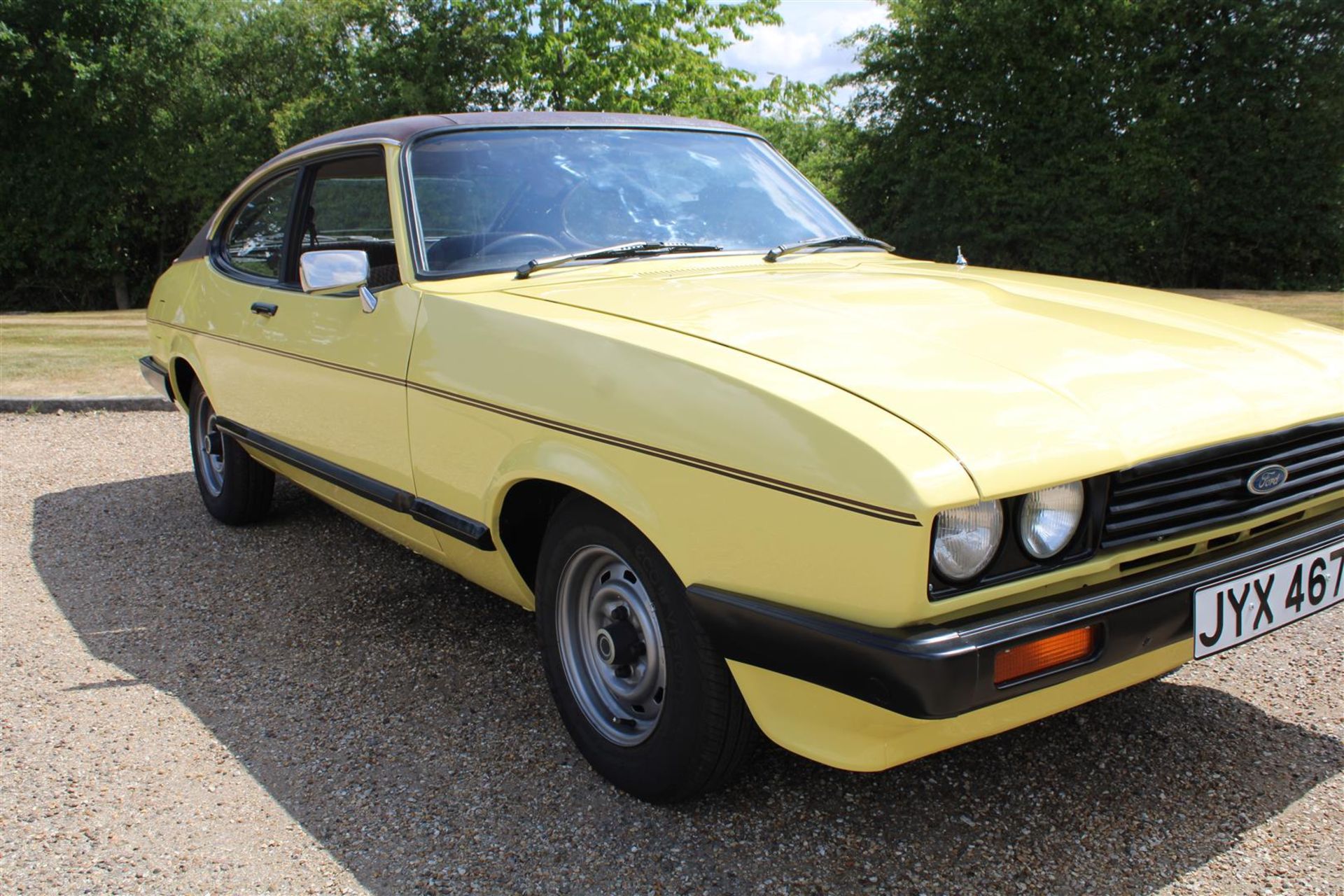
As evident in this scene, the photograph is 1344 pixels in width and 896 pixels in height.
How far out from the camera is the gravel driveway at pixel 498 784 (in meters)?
2.27

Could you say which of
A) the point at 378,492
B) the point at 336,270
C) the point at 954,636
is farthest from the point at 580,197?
the point at 954,636

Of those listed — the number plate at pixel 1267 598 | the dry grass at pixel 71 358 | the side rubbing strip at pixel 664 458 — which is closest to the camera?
the side rubbing strip at pixel 664 458

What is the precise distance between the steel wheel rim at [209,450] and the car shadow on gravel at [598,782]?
110 cm

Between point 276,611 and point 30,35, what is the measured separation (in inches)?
1045

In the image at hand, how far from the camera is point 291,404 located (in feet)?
12.1

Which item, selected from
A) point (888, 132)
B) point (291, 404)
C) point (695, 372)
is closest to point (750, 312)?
point (695, 372)

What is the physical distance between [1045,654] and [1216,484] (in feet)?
1.79

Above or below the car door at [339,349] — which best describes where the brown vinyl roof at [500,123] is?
above

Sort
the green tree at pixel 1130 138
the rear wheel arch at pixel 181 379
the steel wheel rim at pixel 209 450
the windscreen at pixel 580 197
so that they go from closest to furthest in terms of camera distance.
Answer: the windscreen at pixel 580 197 → the steel wheel rim at pixel 209 450 → the rear wheel arch at pixel 181 379 → the green tree at pixel 1130 138

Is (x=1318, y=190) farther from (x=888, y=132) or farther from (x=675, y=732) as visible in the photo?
(x=675, y=732)

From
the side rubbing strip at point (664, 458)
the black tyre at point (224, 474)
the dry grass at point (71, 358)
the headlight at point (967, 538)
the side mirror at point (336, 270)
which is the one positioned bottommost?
the dry grass at point (71, 358)

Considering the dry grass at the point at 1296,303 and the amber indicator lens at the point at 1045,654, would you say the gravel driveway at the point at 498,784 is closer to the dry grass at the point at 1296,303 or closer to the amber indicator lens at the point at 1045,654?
the amber indicator lens at the point at 1045,654

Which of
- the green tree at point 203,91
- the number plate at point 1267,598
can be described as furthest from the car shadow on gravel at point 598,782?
the green tree at point 203,91

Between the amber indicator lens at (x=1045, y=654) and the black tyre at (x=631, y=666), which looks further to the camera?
the black tyre at (x=631, y=666)
